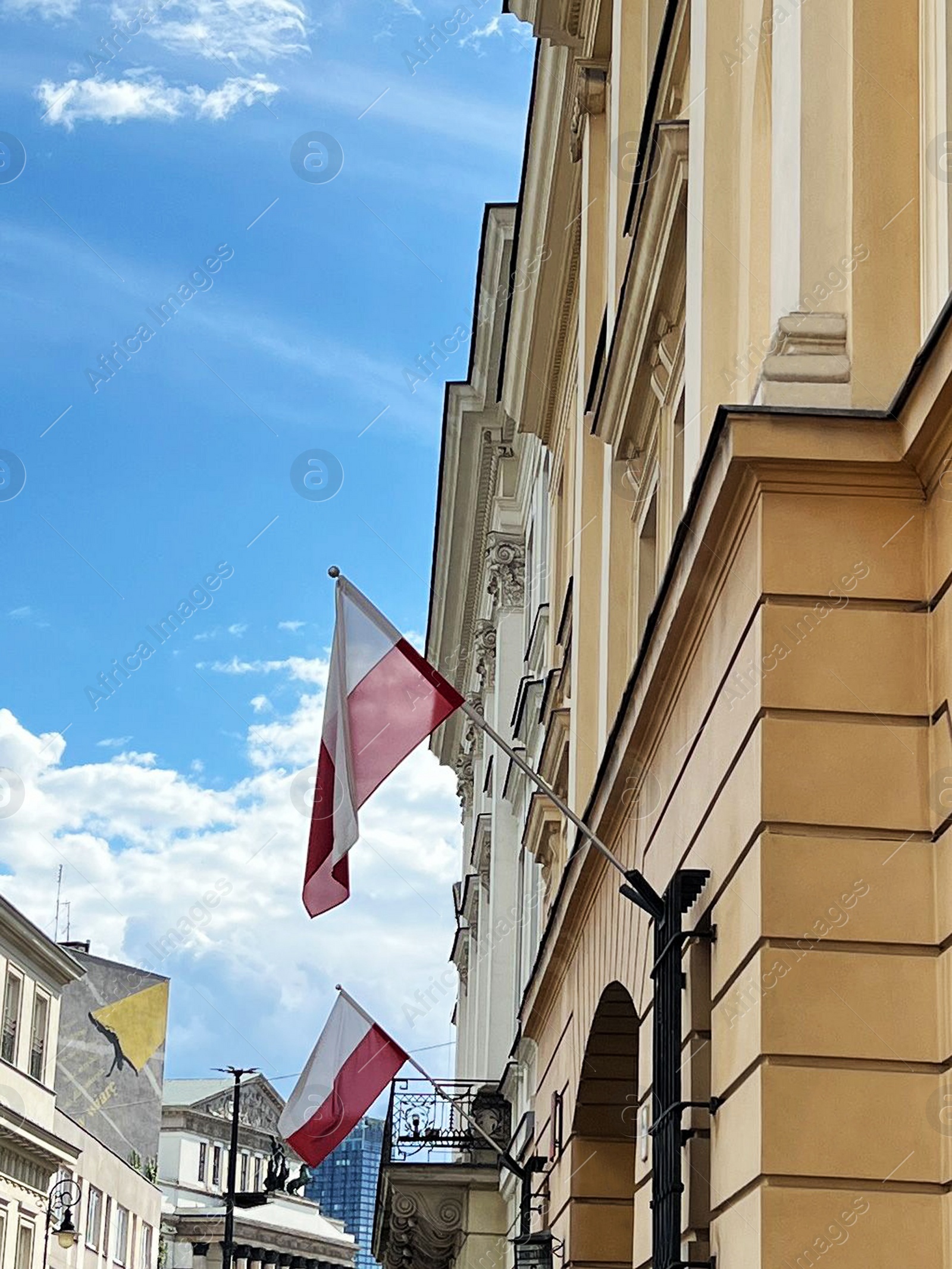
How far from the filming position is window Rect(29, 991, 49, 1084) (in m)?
53.7

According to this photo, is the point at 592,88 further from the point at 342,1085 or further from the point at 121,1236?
the point at 121,1236

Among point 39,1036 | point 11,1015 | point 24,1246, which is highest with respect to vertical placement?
point 11,1015

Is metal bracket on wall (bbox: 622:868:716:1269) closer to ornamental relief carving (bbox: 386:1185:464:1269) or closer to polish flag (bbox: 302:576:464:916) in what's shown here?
polish flag (bbox: 302:576:464:916)

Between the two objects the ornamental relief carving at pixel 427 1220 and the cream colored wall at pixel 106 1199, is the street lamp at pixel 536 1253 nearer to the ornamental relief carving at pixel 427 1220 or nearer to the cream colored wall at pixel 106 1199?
the ornamental relief carving at pixel 427 1220

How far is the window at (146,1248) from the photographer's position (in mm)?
67188

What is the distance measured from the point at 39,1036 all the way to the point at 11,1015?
255 centimetres

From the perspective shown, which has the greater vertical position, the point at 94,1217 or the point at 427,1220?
the point at 94,1217

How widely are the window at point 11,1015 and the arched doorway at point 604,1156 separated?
127ft

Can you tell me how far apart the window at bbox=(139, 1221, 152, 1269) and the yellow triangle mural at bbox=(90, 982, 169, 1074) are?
703cm

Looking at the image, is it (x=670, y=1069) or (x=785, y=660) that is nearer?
(x=785, y=660)

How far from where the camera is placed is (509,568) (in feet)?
107

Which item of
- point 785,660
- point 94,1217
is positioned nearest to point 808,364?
point 785,660

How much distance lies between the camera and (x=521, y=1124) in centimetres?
2422

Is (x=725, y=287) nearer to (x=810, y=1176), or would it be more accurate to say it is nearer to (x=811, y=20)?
(x=811, y=20)
